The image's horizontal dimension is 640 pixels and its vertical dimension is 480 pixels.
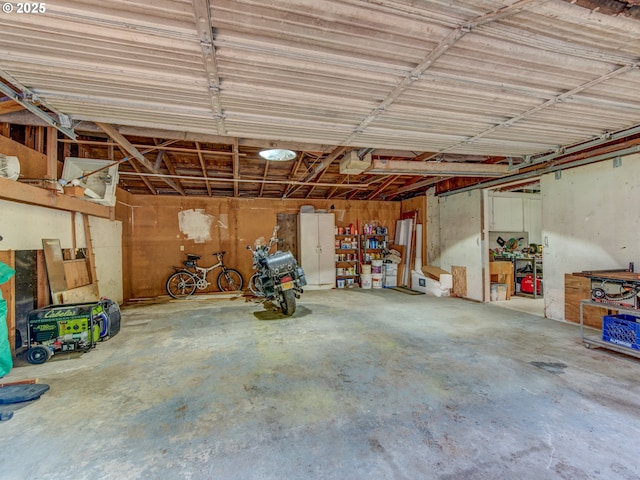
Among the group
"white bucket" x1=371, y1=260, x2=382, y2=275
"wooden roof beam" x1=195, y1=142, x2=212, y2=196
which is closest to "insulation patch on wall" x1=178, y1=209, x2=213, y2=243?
"wooden roof beam" x1=195, y1=142, x2=212, y2=196

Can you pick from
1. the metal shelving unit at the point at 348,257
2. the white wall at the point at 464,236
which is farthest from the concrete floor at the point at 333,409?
the metal shelving unit at the point at 348,257

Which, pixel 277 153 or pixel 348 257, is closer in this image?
pixel 277 153

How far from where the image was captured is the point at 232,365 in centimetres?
299

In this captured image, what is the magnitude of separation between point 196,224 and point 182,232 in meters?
0.39

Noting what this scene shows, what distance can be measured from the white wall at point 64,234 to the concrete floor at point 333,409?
1.46m

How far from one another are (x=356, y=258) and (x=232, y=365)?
5.91 m

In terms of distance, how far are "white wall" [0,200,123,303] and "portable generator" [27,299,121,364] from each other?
32.9 inches

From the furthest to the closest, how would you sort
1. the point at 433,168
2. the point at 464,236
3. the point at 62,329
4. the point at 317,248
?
the point at 317,248 → the point at 464,236 → the point at 433,168 → the point at 62,329

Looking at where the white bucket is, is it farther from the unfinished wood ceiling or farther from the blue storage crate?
the blue storage crate

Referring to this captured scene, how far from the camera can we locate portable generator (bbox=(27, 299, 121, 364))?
10.3ft

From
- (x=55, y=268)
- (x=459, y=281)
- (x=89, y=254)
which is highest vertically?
(x=89, y=254)

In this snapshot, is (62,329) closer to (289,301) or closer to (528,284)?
(289,301)

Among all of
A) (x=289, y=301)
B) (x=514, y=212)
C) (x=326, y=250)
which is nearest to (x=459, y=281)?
(x=514, y=212)

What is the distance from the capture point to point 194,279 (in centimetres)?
713
